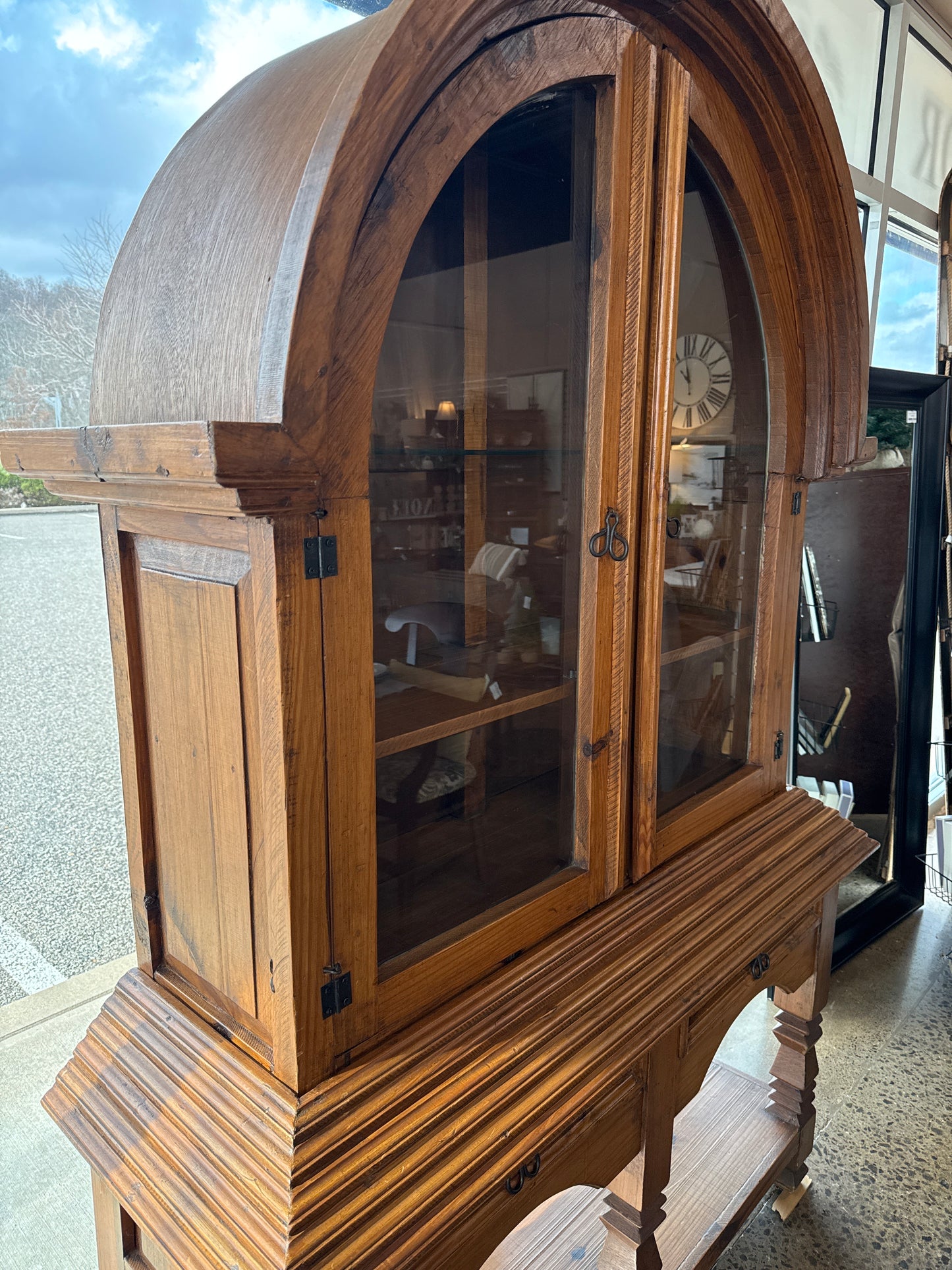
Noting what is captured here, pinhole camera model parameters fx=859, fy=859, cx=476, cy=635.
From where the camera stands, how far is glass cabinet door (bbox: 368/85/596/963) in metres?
0.80

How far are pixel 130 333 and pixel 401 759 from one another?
0.47 m

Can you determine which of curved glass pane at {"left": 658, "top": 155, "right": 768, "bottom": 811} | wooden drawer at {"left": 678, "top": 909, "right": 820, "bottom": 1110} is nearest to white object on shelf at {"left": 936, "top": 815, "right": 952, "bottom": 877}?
wooden drawer at {"left": 678, "top": 909, "right": 820, "bottom": 1110}

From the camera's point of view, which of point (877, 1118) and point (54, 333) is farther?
point (877, 1118)

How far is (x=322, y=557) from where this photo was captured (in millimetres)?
672

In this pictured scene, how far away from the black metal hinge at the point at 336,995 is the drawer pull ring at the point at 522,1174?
238mm

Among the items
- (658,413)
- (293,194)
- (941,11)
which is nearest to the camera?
(293,194)

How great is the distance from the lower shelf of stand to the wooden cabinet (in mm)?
284

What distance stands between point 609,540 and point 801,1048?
111 centimetres

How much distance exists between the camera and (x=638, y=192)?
93cm

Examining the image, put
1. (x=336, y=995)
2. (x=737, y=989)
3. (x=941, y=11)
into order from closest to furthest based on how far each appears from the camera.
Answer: (x=336, y=995)
(x=737, y=989)
(x=941, y=11)

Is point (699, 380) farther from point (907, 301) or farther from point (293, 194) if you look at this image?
point (907, 301)

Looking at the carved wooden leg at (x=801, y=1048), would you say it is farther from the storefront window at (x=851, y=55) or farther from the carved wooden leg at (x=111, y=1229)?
A: the storefront window at (x=851, y=55)

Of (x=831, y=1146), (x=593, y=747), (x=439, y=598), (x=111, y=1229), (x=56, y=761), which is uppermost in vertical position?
(x=439, y=598)

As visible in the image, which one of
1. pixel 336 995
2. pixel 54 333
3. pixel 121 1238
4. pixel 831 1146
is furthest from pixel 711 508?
pixel 831 1146
